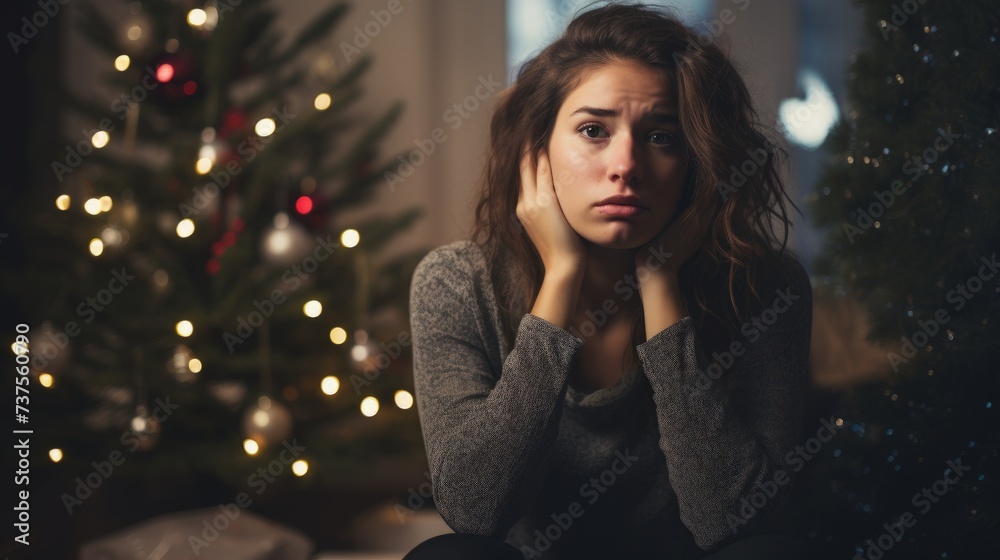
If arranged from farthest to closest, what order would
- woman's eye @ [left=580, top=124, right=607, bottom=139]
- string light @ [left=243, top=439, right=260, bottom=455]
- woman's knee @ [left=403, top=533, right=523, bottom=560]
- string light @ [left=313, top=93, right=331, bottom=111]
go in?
string light @ [left=313, top=93, right=331, bottom=111], string light @ [left=243, top=439, right=260, bottom=455], woman's eye @ [left=580, top=124, right=607, bottom=139], woman's knee @ [left=403, top=533, right=523, bottom=560]

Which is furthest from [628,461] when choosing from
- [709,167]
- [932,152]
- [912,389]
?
A: [932,152]

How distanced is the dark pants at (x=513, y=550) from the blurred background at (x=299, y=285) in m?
0.52

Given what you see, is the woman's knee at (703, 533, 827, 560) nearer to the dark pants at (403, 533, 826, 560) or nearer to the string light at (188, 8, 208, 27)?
the dark pants at (403, 533, 826, 560)

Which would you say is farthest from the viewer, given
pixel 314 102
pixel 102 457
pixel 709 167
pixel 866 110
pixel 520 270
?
pixel 314 102

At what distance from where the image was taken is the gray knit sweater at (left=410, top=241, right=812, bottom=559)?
99 centimetres

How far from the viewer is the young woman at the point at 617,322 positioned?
39.5 inches

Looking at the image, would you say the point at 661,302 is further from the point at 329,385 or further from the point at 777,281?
the point at 329,385

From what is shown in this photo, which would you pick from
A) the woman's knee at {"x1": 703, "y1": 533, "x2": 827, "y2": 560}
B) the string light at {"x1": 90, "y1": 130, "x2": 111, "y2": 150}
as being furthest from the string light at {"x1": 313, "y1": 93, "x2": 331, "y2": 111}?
the woman's knee at {"x1": 703, "y1": 533, "x2": 827, "y2": 560}

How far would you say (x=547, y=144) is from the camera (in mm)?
1130

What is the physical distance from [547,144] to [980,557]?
967mm

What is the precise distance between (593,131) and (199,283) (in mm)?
1373

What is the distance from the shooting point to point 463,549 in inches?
37.3

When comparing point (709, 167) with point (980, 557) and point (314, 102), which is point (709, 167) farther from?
point (314, 102)

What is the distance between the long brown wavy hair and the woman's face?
0.03 m
